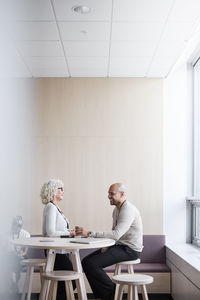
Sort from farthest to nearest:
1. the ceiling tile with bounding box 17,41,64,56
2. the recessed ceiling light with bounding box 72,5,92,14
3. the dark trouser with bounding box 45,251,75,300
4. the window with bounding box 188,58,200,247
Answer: the window with bounding box 188,58,200,247
the ceiling tile with bounding box 17,41,64,56
the dark trouser with bounding box 45,251,75,300
the recessed ceiling light with bounding box 72,5,92,14

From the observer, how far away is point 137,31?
162 inches

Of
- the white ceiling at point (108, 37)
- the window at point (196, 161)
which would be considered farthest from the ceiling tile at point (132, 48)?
the window at point (196, 161)

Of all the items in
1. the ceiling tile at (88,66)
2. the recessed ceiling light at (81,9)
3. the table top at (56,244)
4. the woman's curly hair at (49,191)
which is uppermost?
the ceiling tile at (88,66)

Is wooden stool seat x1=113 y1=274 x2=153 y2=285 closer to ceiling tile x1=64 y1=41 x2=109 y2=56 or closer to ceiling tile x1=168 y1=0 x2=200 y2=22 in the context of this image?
ceiling tile x1=168 y1=0 x2=200 y2=22

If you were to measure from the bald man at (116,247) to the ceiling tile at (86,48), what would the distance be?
1.58 m

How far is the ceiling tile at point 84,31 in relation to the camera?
391 centimetres

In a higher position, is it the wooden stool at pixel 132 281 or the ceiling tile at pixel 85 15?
the ceiling tile at pixel 85 15

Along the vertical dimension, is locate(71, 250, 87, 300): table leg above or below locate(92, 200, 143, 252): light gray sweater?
below

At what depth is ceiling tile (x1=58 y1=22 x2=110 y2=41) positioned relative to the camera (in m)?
3.91

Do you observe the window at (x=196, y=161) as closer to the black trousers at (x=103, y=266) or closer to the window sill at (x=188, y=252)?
the window sill at (x=188, y=252)

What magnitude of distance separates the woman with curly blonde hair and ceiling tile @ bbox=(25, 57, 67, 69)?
1641 mm

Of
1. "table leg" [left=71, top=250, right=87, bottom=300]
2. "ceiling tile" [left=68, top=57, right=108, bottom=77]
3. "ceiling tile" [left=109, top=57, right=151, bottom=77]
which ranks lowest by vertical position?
"table leg" [left=71, top=250, right=87, bottom=300]

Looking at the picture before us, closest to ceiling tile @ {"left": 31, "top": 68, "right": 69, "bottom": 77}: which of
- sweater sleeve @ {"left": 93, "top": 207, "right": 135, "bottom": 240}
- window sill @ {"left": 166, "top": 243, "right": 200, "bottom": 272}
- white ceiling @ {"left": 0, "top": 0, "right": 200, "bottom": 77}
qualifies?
white ceiling @ {"left": 0, "top": 0, "right": 200, "bottom": 77}

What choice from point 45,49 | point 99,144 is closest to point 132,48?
point 45,49
